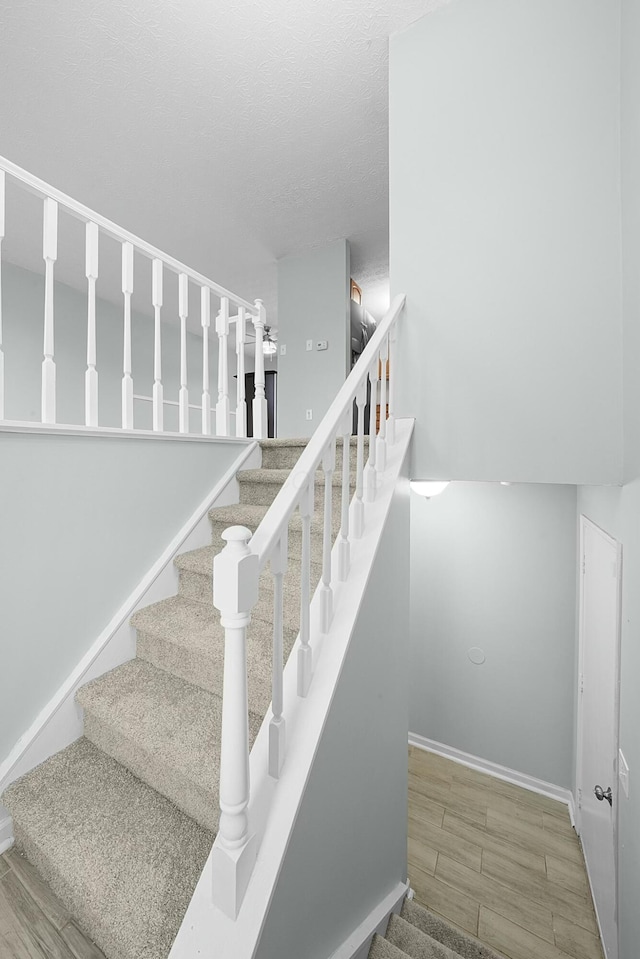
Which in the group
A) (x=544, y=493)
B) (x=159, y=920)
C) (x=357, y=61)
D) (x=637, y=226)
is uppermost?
(x=357, y=61)

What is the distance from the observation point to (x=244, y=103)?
2.31 m

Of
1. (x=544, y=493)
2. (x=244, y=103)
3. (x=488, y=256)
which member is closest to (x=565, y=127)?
(x=488, y=256)

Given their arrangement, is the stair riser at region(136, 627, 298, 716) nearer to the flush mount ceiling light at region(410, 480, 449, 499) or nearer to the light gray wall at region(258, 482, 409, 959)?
the light gray wall at region(258, 482, 409, 959)

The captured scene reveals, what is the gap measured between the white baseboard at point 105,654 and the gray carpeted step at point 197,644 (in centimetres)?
6

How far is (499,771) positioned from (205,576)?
108 inches

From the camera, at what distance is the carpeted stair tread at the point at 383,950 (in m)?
1.35

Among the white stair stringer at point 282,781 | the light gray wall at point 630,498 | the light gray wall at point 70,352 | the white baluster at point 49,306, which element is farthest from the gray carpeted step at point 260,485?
the light gray wall at point 70,352

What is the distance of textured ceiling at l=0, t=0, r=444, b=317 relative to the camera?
1.85m

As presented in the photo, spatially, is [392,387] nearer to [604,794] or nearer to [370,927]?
[370,927]

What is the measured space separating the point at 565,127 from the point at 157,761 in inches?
105

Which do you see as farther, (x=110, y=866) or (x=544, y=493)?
(x=544, y=493)

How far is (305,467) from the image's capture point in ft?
3.80

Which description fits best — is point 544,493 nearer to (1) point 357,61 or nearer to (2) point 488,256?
(2) point 488,256

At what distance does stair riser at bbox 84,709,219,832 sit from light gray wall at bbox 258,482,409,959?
1.03ft
